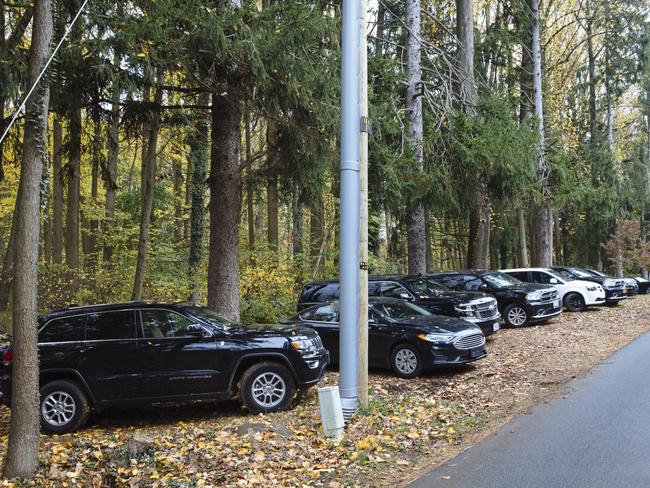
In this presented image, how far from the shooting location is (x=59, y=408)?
8164mm

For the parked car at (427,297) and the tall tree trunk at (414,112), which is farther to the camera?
the tall tree trunk at (414,112)

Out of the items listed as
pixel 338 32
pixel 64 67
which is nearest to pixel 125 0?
pixel 64 67

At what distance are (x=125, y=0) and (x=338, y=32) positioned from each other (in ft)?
12.4

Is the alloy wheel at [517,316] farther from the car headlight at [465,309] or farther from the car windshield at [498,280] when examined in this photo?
the car headlight at [465,309]

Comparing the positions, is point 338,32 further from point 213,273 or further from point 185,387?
→ point 185,387

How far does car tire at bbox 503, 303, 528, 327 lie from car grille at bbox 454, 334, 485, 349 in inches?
221

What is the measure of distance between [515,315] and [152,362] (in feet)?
36.6

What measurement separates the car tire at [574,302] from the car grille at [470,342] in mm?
9672

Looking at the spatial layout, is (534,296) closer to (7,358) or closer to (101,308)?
(101,308)

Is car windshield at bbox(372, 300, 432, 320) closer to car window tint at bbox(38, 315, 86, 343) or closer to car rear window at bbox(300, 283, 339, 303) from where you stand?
car rear window at bbox(300, 283, 339, 303)

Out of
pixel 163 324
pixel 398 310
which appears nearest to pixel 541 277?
pixel 398 310

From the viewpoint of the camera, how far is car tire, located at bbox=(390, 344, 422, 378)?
10.5m

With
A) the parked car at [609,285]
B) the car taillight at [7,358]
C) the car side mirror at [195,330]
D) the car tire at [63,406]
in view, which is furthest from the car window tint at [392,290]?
the car taillight at [7,358]

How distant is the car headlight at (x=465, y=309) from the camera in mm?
13422
